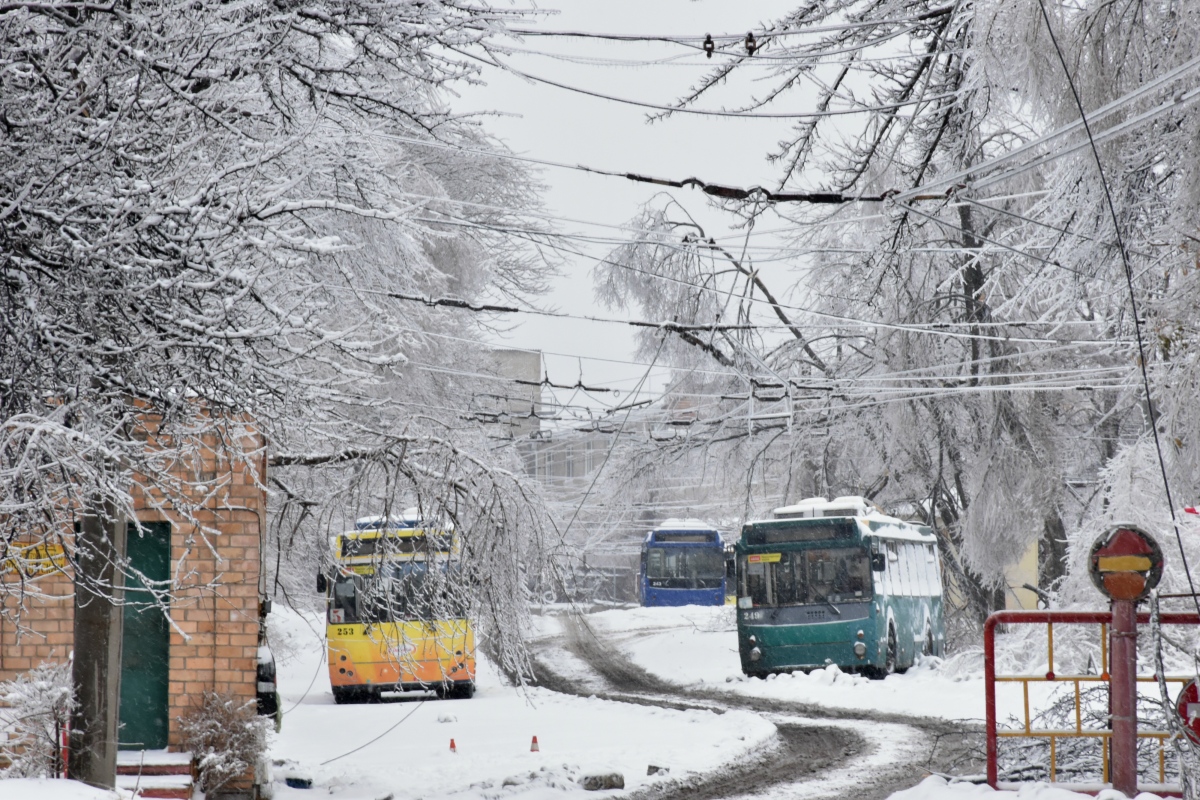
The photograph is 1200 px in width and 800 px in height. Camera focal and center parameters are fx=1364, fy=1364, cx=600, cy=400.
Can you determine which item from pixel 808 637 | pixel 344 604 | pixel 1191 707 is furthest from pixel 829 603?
pixel 1191 707

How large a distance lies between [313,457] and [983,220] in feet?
44.0

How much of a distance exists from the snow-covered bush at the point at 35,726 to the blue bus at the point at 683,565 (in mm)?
37642

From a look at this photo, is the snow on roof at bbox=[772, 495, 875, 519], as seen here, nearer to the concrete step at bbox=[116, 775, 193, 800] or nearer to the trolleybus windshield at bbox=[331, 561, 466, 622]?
the trolleybus windshield at bbox=[331, 561, 466, 622]

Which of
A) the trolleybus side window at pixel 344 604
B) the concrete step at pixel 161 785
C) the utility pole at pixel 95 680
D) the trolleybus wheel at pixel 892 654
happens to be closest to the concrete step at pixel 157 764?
the concrete step at pixel 161 785

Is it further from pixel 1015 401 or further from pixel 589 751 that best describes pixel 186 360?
pixel 1015 401

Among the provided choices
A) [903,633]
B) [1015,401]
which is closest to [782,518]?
[903,633]

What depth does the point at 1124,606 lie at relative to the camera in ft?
22.3

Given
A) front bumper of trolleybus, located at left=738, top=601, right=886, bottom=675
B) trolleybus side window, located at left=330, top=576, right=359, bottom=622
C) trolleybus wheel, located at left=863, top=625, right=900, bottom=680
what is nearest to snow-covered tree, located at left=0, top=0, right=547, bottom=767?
trolleybus side window, located at left=330, top=576, right=359, bottom=622

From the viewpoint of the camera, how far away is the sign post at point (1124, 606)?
6680 mm

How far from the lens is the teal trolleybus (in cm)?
2409

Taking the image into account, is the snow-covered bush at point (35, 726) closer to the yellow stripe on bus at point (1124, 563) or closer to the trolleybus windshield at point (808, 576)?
the yellow stripe on bus at point (1124, 563)

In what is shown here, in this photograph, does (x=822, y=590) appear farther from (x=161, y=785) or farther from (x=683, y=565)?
(x=683, y=565)

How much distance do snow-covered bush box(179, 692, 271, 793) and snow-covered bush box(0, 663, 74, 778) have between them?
1659 millimetres

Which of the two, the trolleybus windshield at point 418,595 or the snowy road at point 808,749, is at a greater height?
the trolleybus windshield at point 418,595
